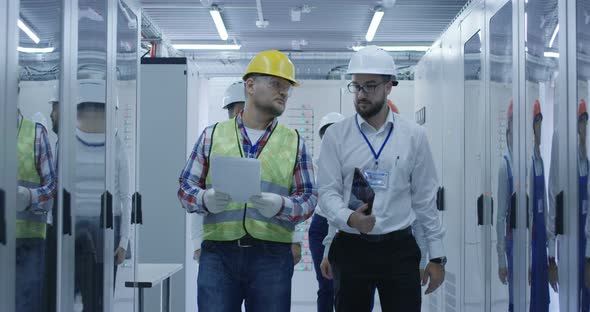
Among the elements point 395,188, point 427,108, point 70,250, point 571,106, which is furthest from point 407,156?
point 427,108

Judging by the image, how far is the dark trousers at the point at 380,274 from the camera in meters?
2.99

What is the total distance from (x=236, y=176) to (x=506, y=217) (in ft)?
4.92

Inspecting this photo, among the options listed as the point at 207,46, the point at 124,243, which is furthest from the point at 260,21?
the point at 124,243

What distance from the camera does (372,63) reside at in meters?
3.23

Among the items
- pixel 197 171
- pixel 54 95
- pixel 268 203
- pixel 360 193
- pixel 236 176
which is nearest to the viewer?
pixel 54 95

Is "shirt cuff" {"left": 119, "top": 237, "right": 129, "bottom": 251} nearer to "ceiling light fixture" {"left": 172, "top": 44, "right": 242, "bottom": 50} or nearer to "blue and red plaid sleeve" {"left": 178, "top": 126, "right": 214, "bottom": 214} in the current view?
A: "blue and red plaid sleeve" {"left": 178, "top": 126, "right": 214, "bottom": 214}

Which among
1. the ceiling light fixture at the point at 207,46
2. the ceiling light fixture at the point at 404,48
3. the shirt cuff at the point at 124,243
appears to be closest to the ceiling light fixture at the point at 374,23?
the ceiling light fixture at the point at 404,48

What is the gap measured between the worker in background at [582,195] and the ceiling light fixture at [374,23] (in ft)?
18.3

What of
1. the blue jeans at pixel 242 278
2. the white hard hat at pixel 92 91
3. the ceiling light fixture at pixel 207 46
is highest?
the ceiling light fixture at pixel 207 46

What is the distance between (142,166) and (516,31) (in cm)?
343

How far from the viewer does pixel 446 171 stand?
5.34 m

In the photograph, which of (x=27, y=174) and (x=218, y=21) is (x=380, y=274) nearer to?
(x=27, y=174)

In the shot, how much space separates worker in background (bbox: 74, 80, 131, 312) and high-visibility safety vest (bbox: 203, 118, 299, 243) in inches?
19.3

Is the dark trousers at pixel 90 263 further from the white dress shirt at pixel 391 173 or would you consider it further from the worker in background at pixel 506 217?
the worker in background at pixel 506 217
